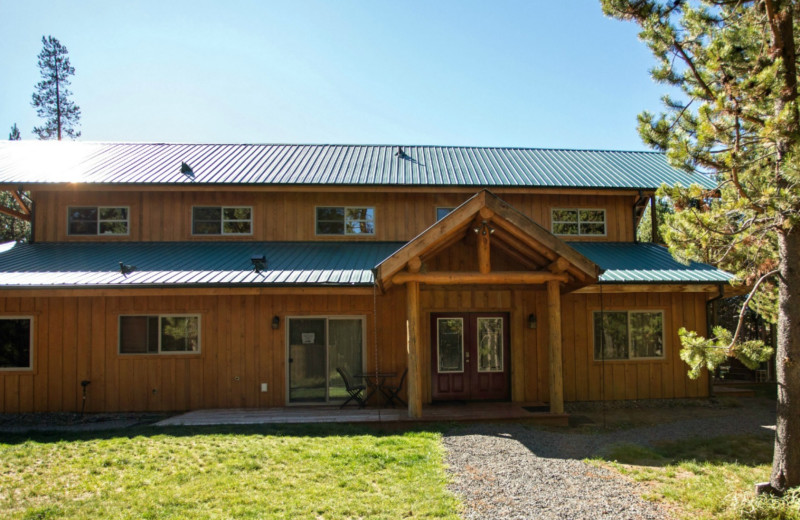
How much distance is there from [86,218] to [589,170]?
1278 centimetres

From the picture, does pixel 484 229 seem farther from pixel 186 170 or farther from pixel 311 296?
pixel 186 170

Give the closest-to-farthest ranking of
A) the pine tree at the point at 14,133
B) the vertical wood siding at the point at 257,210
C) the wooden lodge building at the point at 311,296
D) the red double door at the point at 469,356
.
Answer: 1. the wooden lodge building at the point at 311,296
2. the red double door at the point at 469,356
3. the vertical wood siding at the point at 257,210
4. the pine tree at the point at 14,133

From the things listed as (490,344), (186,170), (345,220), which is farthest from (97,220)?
(490,344)

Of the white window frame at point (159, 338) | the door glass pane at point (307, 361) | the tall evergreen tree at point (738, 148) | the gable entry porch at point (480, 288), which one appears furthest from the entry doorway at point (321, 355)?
the tall evergreen tree at point (738, 148)

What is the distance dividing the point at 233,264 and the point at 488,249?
550 centimetres

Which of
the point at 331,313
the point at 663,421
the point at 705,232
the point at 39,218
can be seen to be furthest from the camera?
the point at 39,218

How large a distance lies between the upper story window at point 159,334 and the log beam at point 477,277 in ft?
15.9

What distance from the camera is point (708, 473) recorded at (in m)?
6.75

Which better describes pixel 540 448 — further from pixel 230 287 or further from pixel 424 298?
pixel 230 287

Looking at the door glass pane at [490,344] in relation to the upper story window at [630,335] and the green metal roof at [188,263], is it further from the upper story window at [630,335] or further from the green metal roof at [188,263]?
the green metal roof at [188,263]

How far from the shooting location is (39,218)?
13.4 meters

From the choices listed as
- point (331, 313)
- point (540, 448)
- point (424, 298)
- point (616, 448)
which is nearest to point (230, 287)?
point (331, 313)

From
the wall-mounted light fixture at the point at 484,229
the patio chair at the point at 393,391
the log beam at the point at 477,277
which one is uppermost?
the wall-mounted light fixture at the point at 484,229

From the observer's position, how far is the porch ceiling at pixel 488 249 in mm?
9039
